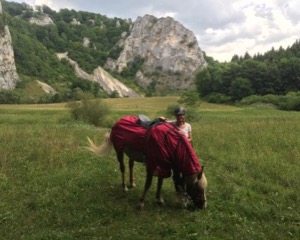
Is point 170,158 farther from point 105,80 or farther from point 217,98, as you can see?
point 105,80

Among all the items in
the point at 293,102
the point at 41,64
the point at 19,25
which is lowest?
the point at 293,102

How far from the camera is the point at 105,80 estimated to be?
595 ft

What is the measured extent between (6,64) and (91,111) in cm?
11576

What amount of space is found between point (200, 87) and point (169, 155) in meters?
99.4

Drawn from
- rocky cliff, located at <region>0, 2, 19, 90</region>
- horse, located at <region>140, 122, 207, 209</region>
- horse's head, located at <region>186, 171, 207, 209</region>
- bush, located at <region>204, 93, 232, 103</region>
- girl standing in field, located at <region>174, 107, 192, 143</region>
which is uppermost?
rocky cliff, located at <region>0, 2, 19, 90</region>

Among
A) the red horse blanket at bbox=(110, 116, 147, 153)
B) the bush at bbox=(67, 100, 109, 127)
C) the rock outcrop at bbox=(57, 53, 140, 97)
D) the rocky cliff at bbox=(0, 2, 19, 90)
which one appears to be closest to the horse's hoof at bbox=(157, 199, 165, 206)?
the red horse blanket at bbox=(110, 116, 147, 153)

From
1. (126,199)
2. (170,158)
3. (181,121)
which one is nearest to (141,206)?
(126,199)

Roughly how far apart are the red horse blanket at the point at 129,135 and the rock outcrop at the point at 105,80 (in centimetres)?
16570

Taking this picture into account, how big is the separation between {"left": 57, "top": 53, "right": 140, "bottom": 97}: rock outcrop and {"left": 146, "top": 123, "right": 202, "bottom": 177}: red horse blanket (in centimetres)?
16738

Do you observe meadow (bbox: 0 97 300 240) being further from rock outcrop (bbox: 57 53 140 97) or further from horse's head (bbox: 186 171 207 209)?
rock outcrop (bbox: 57 53 140 97)

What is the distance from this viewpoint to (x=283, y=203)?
827 centimetres

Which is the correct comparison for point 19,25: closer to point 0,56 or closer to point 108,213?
point 0,56

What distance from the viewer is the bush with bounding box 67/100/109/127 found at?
36.5 metres

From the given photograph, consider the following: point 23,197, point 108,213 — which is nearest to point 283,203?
point 108,213
